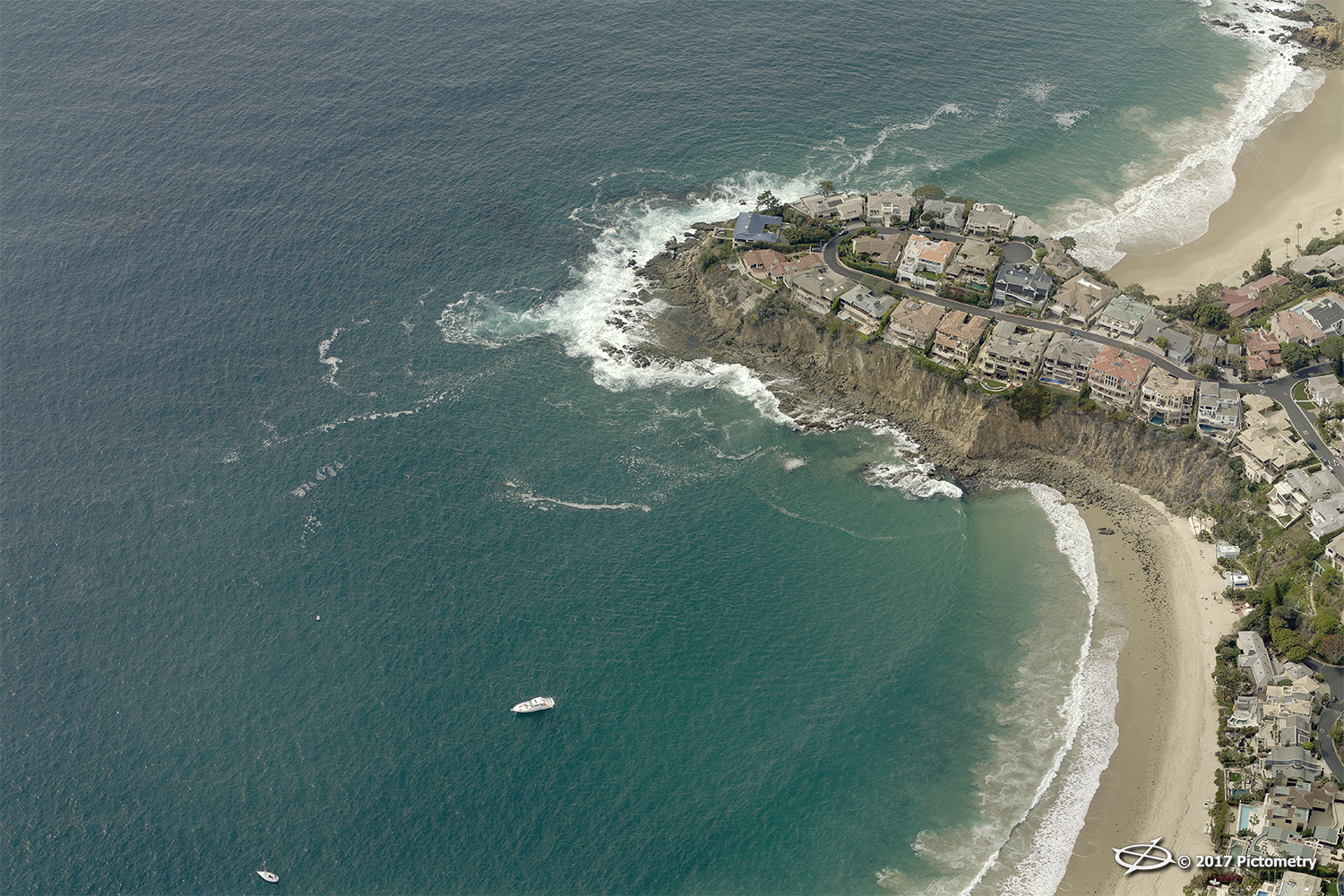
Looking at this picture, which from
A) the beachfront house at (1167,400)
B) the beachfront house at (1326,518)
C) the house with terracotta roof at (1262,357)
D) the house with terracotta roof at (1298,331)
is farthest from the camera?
the house with terracotta roof at (1298,331)

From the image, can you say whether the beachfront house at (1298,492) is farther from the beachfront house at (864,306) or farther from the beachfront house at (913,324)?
the beachfront house at (864,306)

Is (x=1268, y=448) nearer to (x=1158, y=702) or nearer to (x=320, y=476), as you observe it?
(x=1158, y=702)

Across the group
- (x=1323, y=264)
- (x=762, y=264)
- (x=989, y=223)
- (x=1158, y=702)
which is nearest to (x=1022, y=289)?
(x=989, y=223)

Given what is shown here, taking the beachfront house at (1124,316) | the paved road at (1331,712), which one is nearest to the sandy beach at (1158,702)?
the paved road at (1331,712)

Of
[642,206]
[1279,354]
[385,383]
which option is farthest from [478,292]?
[1279,354]

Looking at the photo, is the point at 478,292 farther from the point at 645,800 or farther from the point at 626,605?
the point at 645,800

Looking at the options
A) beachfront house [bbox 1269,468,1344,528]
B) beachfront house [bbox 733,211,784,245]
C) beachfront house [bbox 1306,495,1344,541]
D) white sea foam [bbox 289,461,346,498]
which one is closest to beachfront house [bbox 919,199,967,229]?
beachfront house [bbox 733,211,784,245]
